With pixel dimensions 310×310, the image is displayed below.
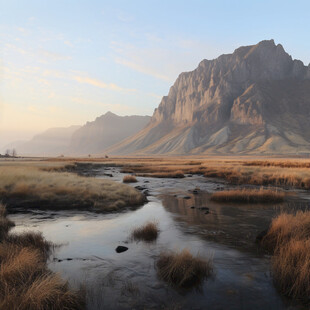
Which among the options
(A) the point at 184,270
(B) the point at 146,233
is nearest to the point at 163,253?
(A) the point at 184,270

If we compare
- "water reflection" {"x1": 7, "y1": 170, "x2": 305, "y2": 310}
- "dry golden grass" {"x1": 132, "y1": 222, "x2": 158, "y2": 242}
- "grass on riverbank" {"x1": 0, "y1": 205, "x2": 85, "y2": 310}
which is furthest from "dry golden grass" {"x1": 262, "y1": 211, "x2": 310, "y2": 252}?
"grass on riverbank" {"x1": 0, "y1": 205, "x2": 85, "y2": 310}

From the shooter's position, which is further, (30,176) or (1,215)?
(30,176)

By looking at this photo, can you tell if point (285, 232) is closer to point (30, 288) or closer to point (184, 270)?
point (184, 270)

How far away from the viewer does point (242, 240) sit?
491 inches

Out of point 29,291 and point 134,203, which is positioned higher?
point 29,291

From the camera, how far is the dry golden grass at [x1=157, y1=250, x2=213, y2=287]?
817cm

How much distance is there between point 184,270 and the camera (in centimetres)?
830

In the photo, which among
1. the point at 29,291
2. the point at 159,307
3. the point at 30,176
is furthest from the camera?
the point at 30,176

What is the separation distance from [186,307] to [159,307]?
0.71m

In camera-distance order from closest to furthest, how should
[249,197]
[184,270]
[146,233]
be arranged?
1. [184,270]
2. [146,233]
3. [249,197]

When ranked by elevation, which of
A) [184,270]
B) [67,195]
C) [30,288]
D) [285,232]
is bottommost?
[67,195]

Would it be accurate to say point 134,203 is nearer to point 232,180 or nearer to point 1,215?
point 1,215

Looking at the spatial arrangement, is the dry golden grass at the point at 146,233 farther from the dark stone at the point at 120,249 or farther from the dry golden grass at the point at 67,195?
the dry golden grass at the point at 67,195

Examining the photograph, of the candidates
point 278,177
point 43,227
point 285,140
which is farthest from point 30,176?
point 285,140
